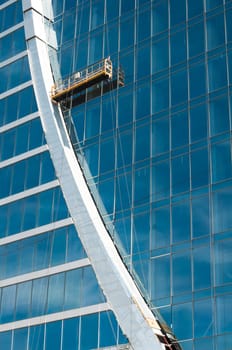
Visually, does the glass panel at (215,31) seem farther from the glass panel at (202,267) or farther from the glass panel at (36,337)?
the glass panel at (36,337)

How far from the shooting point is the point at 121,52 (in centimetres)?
5131

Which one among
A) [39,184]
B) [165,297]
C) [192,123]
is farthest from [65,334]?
[192,123]

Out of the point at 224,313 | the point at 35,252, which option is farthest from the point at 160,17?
the point at 224,313

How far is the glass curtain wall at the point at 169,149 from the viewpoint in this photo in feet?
134

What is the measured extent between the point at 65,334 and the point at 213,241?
11528mm

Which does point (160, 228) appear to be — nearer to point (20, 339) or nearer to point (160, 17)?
point (20, 339)

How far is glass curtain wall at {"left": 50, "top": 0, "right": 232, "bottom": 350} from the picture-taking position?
4097cm

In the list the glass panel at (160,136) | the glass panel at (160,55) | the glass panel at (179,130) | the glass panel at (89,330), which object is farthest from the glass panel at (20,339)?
the glass panel at (160,55)

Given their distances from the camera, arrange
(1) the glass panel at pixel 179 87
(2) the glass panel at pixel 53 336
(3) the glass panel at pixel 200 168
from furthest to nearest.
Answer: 1. (2) the glass panel at pixel 53 336
2. (1) the glass panel at pixel 179 87
3. (3) the glass panel at pixel 200 168

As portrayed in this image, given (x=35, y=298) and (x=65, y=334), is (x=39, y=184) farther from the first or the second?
(x=65, y=334)

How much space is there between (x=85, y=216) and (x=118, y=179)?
10.3 feet

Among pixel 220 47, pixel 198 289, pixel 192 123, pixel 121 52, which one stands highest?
pixel 121 52

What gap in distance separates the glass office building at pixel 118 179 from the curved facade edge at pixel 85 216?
0.32 ft

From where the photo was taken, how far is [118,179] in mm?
47500
